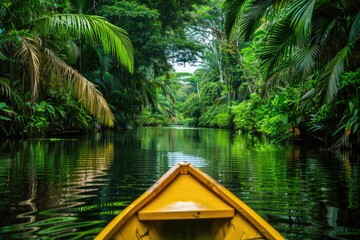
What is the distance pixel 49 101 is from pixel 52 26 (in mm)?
6094

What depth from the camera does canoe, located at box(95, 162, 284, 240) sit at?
2.41 m

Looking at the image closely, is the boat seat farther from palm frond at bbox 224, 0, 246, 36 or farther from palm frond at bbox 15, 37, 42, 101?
palm frond at bbox 15, 37, 42, 101

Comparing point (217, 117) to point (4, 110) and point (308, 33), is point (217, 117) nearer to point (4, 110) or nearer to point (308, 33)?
point (4, 110)

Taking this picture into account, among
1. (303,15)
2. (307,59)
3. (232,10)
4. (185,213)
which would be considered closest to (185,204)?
(185,213)

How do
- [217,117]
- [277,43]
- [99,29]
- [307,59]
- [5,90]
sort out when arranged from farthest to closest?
[217,117] → [5,90] → [99,29] → [277,43] → [307,59]

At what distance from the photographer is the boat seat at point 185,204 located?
96.4 inches

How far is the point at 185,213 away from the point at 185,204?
105mm

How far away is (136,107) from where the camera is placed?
2703 centimetres

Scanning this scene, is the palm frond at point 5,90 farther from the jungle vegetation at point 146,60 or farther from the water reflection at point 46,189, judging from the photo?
the water reflection at point 46,189

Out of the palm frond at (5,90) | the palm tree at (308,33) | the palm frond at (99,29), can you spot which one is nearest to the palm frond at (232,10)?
the palm tree at (308,33)

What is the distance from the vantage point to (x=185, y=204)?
8.33ft

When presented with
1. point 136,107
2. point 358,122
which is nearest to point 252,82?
point 136,107

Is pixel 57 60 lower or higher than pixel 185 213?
higher

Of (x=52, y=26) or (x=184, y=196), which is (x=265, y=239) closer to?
(x=184, y=196)
